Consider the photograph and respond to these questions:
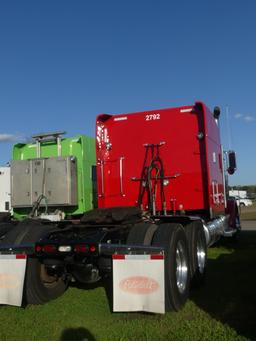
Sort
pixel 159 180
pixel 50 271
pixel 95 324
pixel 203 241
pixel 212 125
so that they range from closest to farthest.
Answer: pixel 95 324 < pixel 50 271 < pixel 203 241 < pixel 159 180 < pixel 212 125

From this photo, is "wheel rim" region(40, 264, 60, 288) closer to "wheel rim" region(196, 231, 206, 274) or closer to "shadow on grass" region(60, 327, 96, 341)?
"shadow on grass" region(60, 327, 96, 341)

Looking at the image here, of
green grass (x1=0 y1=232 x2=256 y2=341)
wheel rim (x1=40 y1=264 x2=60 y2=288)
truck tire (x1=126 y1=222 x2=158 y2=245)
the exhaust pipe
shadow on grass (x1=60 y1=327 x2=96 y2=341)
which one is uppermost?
truck tire (x1=126 y1=222 x2=158 y2=245)

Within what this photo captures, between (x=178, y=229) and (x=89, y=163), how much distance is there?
450cm

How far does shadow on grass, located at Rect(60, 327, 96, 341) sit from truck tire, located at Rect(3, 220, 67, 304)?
1.21 metres

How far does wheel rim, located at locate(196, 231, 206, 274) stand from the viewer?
310 inches

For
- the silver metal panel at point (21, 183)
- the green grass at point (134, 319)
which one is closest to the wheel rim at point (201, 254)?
the green grass at point (134, 319)

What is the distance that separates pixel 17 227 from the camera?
22.4 ft

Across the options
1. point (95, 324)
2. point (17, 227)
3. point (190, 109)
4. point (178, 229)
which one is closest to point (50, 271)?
point (17, 227)

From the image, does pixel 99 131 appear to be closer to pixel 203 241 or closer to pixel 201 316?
pixel 203 241

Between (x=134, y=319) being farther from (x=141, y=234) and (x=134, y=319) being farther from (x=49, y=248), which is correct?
(x=49, y=248)

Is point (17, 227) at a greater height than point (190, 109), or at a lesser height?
lesser

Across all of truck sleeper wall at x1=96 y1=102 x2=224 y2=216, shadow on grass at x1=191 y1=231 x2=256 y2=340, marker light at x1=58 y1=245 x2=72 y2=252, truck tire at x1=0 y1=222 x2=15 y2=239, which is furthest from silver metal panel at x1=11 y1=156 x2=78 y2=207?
marker light at x1=58 y1=245 x2=72 y2=252

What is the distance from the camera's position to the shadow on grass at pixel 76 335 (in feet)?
16.6

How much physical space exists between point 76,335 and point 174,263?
1543 mm
